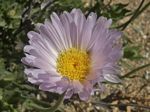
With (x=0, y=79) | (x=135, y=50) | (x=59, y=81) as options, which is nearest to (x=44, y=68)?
(x=59, y=81)

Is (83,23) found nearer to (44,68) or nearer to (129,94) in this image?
(44,68)

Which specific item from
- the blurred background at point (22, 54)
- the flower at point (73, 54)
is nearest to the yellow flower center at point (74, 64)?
the flower at point (73, 54)

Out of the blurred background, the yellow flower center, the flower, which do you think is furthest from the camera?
the blurred background

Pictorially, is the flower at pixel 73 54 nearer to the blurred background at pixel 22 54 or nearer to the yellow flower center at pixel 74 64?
the yellow flower center at pixel 74 64

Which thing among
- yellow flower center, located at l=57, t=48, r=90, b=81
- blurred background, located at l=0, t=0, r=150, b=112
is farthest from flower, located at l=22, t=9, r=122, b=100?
blurred background, located at l=0, t=0, r=150, b=112

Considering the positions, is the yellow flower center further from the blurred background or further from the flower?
the blurred background

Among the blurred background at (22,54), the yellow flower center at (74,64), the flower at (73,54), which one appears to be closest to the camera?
the flower at (73,54)

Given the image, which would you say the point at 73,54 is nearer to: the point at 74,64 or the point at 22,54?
the point at 74,64

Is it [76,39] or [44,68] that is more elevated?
[76,39]
